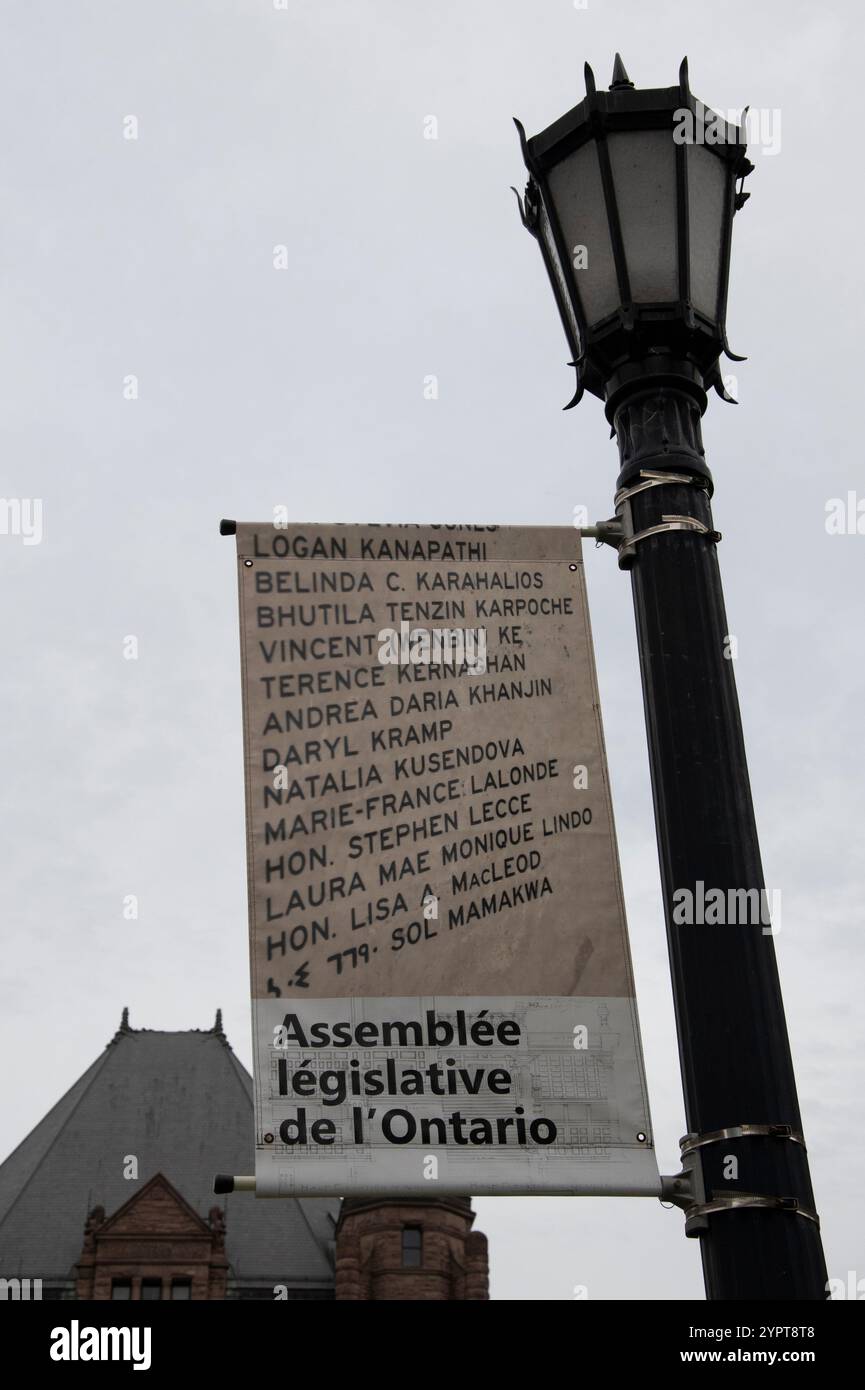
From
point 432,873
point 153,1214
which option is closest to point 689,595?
point 432,873

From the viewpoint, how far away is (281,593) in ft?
19.5

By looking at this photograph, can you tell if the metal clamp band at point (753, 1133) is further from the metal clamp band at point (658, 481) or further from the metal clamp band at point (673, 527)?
the metal clamp band at point (658, 481)

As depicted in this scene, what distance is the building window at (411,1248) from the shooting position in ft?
146

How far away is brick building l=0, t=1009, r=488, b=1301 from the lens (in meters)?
44.5

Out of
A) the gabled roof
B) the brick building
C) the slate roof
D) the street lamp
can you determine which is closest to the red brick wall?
the brick building

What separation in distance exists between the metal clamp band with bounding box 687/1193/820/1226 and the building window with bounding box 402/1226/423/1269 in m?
42.8

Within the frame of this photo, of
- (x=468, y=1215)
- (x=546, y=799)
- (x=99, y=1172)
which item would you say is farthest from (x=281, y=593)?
(x=99, y=1172)

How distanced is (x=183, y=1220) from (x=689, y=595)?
146ft

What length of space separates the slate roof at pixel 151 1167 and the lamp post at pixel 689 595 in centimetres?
4244

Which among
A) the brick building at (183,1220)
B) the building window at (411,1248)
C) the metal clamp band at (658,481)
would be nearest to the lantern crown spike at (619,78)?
the metal clamp band at (658,481)

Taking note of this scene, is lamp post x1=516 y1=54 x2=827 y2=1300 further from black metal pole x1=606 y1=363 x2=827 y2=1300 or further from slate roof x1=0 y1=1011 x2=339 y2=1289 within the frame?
slate roof x1=0 y1=1011 x2=339 y2=1289

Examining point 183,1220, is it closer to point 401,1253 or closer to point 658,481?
point 401,1253

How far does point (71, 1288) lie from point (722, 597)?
45362mm
